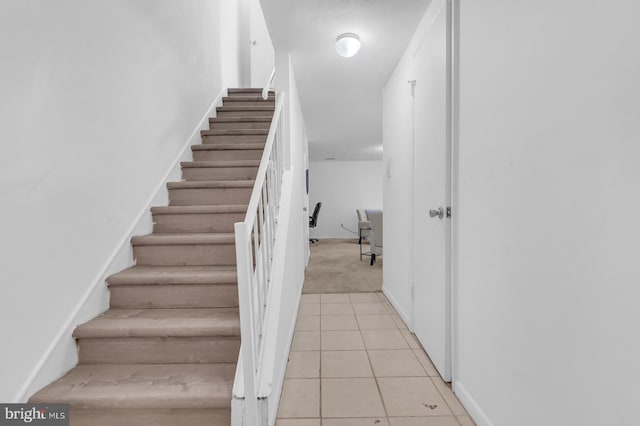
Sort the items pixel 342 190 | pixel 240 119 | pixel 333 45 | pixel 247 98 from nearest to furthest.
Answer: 1. pixel 333 45
2. pixel 240 119
3. pixel 247 98
4. pixel 342 190

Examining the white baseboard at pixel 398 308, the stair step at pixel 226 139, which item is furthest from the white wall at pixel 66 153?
the white baseboard at pixel 398 308

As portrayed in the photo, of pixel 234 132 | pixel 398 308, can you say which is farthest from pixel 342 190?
pixel 398 308

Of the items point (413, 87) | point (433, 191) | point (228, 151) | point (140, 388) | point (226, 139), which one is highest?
point (413, 87)

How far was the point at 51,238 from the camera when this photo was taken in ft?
4.60

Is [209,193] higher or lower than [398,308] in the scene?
higher

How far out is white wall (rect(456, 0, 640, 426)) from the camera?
0.73m

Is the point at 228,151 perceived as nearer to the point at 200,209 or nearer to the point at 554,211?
the point at 200,209

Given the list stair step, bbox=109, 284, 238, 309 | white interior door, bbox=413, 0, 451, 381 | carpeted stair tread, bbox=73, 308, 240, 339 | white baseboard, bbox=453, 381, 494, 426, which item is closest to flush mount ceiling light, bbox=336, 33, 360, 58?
white interior door, bbox=413, 0, 451, 381

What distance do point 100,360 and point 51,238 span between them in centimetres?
66

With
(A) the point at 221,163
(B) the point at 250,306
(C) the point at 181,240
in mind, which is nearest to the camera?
(B) the point at 250,306

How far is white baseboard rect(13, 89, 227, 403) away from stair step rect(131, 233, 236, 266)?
3.6 inches

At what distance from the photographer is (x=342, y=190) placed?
9.16m

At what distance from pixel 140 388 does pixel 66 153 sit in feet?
3.89

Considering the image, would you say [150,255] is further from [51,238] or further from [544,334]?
[544,334]
